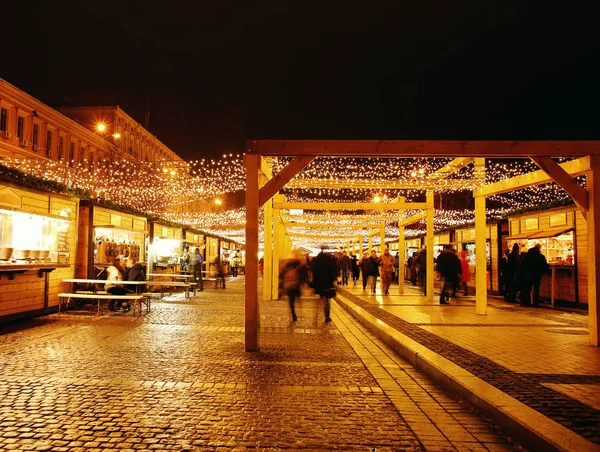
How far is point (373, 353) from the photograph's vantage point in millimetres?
7980

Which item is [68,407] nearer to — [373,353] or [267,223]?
[373,353]

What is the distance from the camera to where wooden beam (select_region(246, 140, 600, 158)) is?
840 centimetres

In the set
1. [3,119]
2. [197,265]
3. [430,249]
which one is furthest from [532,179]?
[3,119]

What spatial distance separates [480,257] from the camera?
12438 millimetres

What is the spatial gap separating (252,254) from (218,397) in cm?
304

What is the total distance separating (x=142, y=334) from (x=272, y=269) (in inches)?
350


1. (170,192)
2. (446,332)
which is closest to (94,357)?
(446,332)

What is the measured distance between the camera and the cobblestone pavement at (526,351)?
15.9 ft

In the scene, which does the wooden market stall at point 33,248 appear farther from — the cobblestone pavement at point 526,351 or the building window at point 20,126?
the building window at point 20,126

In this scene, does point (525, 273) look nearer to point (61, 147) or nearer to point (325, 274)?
point (325, 274)

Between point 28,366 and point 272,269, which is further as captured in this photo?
point 272,269

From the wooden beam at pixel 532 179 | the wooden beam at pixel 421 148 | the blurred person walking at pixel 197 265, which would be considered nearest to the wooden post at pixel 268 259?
the blurred person walking at pixel 197 265

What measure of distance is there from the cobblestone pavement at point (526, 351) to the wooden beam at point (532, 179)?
2855 mm

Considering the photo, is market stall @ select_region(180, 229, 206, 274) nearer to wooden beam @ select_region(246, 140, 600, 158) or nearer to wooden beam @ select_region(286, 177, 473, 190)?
wooden beam @ select_region(286, 177, 473, 190)
